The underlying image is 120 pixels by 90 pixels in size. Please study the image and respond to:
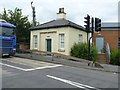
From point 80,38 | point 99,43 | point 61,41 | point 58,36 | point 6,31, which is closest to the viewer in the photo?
point 6,31

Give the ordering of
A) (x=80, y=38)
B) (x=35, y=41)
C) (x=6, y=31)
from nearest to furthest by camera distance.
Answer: (x=6, y=31)
(x=80, y=38)
(x=35, y=41)

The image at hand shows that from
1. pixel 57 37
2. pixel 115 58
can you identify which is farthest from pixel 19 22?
pixel 115 58

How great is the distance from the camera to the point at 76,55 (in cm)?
2670

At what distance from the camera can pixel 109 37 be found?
1383 inches

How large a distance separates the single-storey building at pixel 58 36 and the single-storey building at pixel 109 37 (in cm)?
527

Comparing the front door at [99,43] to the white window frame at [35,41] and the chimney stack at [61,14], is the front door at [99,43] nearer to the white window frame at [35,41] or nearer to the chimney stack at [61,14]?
the chimney stack at [61,14]

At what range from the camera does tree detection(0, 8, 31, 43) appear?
3701 cm

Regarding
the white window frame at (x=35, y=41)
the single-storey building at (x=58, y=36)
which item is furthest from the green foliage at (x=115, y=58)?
the white window frame at (x=35, y=41)

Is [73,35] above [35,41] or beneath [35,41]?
above

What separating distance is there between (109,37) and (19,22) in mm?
13070

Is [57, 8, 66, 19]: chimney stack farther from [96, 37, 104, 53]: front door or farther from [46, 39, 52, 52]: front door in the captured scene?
[96, 37, 104, 53]: front door

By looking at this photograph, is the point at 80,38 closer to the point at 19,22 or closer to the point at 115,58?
the point at 115,58

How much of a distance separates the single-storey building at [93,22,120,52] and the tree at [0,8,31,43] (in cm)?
1016

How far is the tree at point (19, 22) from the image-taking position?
121ft
